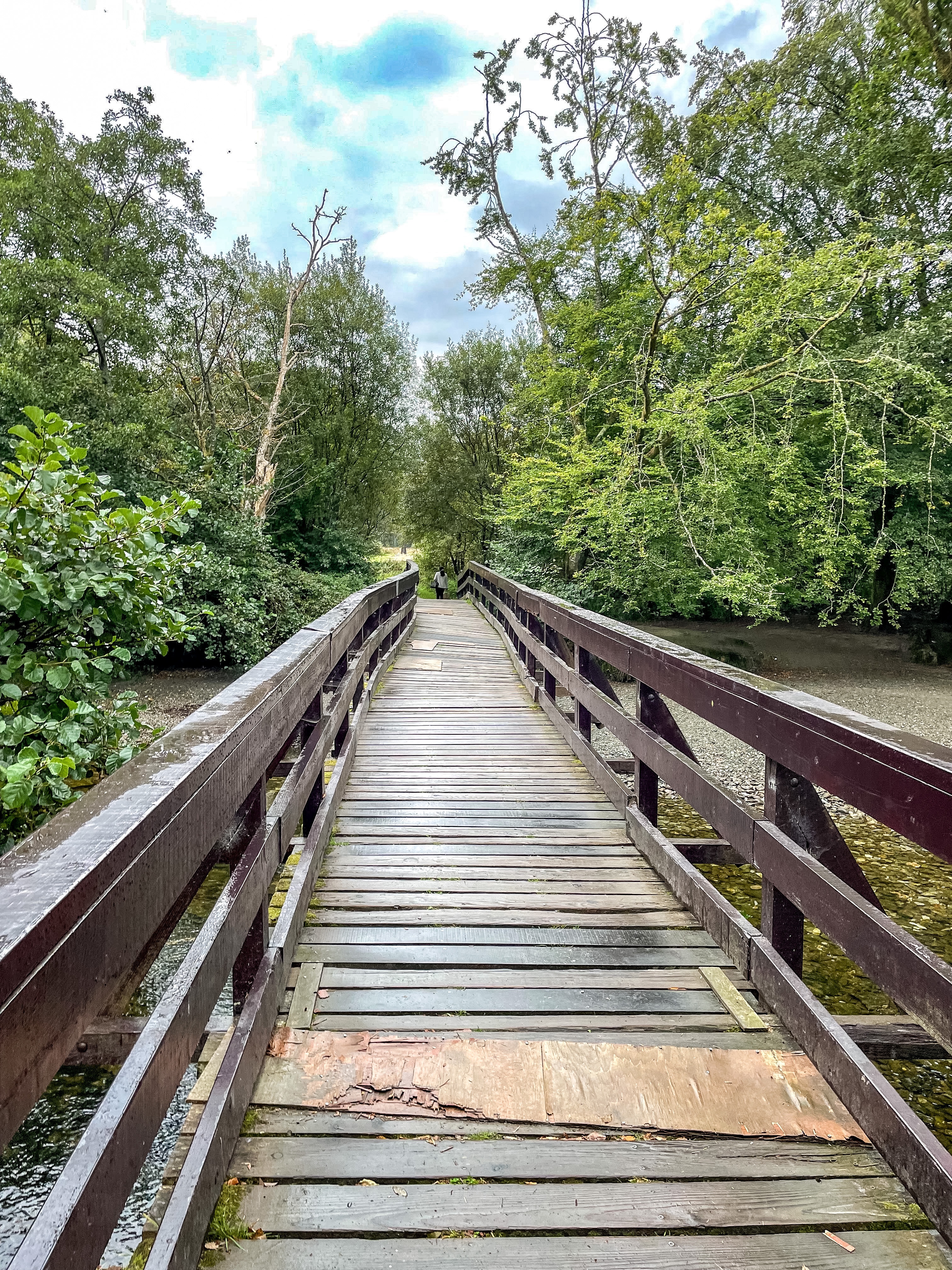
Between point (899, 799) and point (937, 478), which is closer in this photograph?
point (899, 799)

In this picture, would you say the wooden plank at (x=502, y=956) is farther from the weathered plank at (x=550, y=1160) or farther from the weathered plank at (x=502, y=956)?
the weathered plank at (x=550, y=1160)

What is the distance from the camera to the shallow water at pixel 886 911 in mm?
3252

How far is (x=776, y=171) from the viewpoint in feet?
46.5

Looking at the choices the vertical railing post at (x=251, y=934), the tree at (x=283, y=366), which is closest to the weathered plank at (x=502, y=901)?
the vertical railing post at (x=251, y=934)

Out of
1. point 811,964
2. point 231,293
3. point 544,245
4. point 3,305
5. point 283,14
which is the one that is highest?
point 283,14

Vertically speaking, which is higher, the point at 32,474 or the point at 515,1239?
the point at 32,474

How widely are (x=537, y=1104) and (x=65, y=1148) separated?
2.67 m

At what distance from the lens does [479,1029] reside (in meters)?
1.88

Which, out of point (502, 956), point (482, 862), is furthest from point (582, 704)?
point (502, 956)

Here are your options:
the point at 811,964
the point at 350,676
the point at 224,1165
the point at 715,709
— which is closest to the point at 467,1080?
the point at 224,1165

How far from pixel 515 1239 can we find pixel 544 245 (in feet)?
60.8

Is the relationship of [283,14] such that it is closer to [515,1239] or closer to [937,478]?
[937,478]

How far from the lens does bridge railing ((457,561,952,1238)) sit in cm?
130

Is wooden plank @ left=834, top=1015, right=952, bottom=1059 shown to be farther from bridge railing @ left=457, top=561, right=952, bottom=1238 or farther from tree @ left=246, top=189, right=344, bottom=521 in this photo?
tree @ left=246, top=189, right=344, bottom=521
